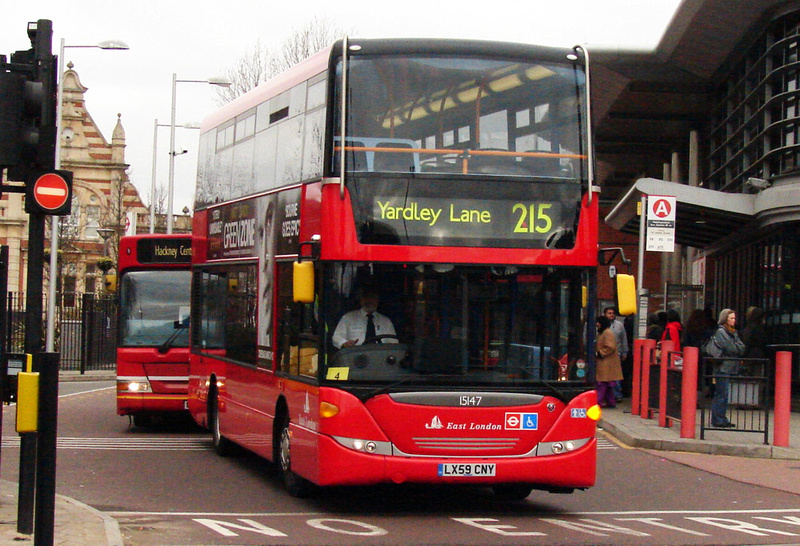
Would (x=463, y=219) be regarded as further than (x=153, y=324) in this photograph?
No

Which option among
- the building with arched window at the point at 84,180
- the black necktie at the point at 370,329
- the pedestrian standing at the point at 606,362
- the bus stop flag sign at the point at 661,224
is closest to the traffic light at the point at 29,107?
the black necktie at the point at 370,329

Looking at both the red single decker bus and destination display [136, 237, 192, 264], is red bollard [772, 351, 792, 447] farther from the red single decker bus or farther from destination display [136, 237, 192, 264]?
destination display [136, 237, 192, 264]

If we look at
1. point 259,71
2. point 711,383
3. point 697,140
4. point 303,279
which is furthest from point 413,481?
point 259,71

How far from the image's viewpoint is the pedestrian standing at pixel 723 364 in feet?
54.6

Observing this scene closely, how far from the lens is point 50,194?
8.23 metres

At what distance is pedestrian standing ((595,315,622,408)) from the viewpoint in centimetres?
2169

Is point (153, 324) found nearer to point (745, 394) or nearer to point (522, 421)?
point (745, 394)

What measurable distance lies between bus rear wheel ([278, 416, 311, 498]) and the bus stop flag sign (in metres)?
9.12

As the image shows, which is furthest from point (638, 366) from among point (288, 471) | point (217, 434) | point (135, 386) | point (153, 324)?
point (288, 471)

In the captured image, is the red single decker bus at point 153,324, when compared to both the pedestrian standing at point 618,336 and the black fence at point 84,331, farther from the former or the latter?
the black fence at point 84,331

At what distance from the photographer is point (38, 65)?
8.27 metres

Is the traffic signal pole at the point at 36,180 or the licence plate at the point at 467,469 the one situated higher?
the traffic signal pole at the point at 36,180

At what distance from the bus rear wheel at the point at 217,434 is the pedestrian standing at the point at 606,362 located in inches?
317

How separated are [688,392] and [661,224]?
3.65 metres
